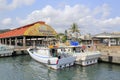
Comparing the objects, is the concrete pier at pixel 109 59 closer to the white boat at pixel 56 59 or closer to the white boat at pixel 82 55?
the white boat at pixel 82 55

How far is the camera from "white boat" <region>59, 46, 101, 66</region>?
36.5 meters

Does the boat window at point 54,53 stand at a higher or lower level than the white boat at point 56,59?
higher

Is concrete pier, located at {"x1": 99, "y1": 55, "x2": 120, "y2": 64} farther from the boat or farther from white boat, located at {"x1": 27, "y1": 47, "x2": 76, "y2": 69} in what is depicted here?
the boat

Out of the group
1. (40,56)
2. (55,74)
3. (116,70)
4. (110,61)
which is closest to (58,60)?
(55,74)

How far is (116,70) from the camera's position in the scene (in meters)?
32.7

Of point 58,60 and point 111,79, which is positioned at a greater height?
point 58,60

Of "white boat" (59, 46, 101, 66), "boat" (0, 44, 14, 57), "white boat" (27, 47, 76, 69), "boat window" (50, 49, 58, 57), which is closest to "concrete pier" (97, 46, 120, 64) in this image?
"white boat" (59, 46, 101, 66)

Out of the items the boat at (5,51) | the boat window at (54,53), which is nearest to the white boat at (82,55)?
the boat window at (54,53)

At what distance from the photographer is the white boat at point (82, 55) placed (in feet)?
120

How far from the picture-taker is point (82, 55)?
36906mm

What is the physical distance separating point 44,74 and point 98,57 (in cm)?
1487

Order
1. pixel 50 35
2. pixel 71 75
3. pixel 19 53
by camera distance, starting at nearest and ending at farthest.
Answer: pixel 71 75 → pixel 19 53 → pixel 50 35

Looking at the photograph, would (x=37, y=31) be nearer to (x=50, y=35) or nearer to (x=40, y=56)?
(x=50, y=35)

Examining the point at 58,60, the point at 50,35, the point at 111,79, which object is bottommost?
the point at 111,79
